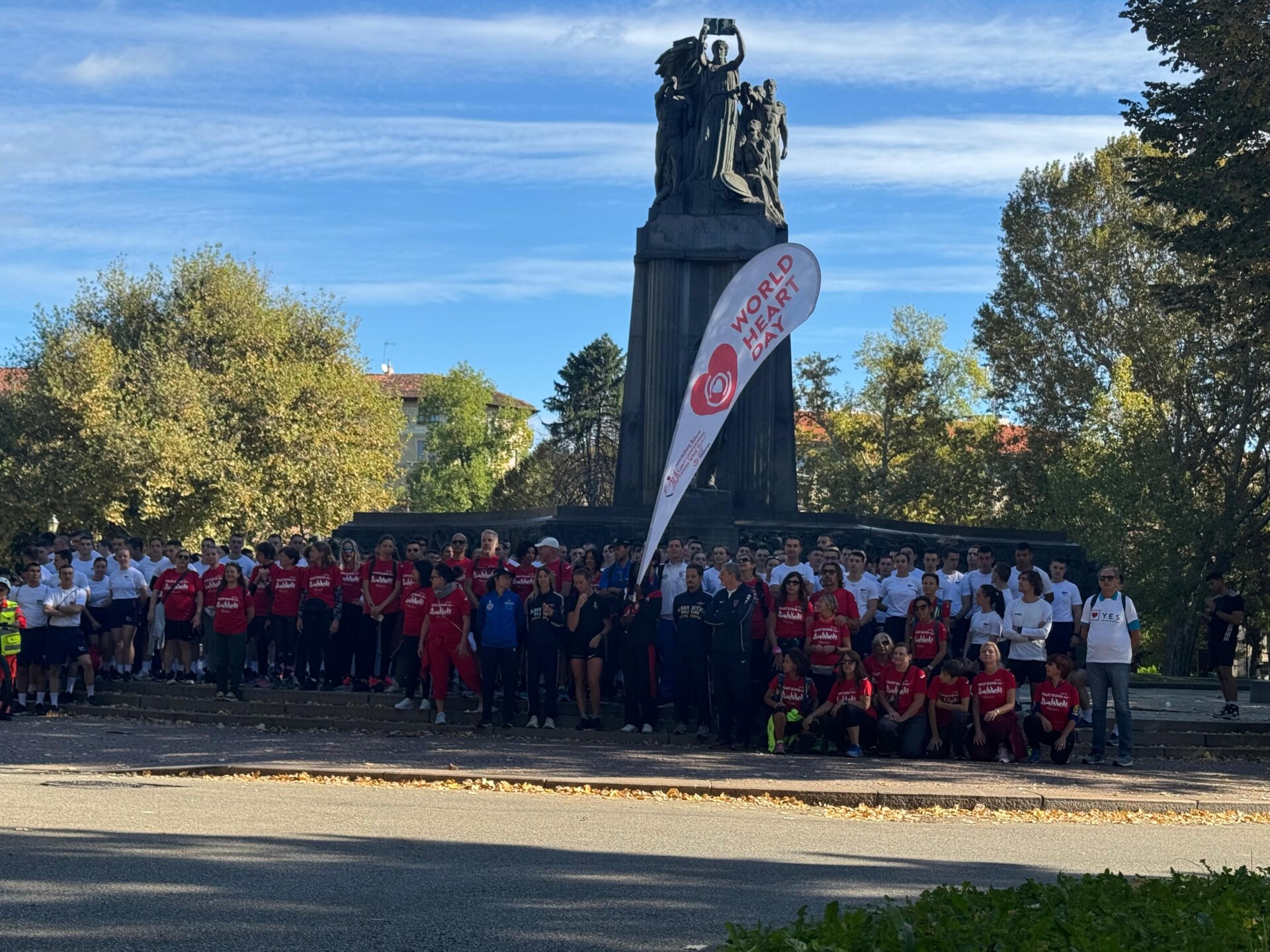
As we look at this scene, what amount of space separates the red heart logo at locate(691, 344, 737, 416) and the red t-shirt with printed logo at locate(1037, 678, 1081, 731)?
4.11m

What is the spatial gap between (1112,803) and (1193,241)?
983 centimetres

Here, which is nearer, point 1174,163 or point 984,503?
point 1174,163

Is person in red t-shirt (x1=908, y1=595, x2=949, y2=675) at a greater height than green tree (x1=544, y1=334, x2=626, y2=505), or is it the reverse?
green tree (x1=544, y1=334, x2=626, y2=505)

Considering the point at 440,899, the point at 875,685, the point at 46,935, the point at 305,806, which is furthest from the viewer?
the point at 875,685

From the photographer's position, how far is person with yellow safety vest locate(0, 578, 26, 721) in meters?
17.1

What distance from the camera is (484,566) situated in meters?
16.9

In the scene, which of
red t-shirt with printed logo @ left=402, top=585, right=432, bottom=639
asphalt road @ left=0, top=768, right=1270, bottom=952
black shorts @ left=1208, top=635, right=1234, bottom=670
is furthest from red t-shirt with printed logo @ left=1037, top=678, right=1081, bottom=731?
red t-shirt with printed logo @ left=402, top=585, right=432, bottom=639

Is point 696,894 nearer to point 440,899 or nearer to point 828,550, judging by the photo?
point 440,899

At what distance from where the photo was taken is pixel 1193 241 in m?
19.9

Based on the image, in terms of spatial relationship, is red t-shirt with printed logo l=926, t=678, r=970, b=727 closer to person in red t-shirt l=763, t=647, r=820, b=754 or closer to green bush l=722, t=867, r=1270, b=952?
person in red t-shirt l=763, t=647, r=820, b=754

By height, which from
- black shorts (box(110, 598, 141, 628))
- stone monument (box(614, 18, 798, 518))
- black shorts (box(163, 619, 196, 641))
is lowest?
black shorts (box(163, 619, 196, 641))

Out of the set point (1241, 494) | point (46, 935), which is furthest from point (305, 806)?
point (1241, 494)

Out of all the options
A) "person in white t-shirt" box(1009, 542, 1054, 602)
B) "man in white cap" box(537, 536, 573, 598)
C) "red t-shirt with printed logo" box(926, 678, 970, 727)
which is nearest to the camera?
"red t-shirt with printed logo" box(926, 678, 970, 727)

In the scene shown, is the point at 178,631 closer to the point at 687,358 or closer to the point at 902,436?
the point at 687,358
